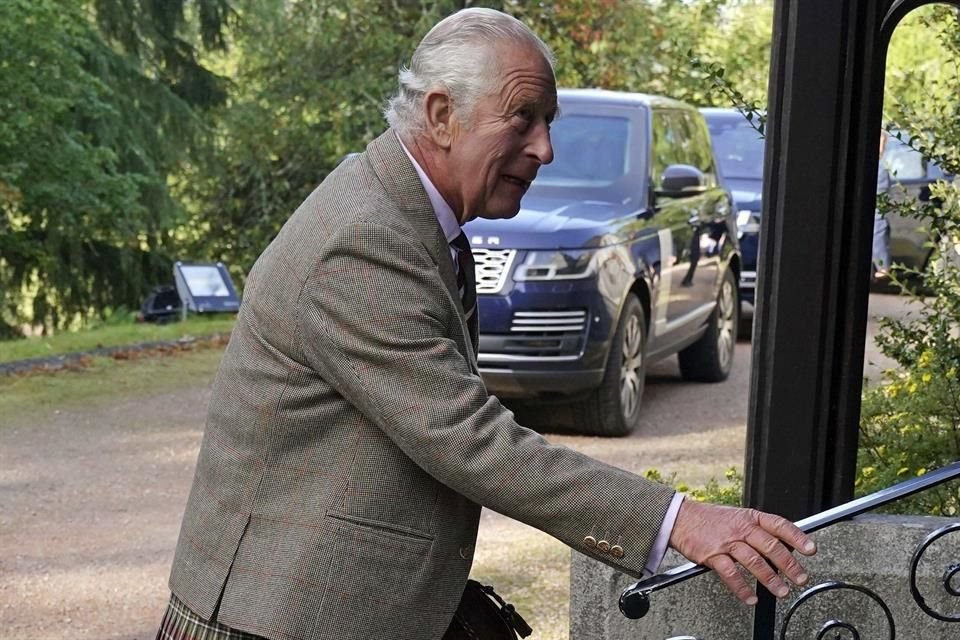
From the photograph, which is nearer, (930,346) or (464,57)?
(464,57)

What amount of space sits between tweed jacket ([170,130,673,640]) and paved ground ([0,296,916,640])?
3.42 metres

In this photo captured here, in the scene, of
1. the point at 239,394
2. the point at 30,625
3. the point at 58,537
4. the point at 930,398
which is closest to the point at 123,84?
the point at 58,537

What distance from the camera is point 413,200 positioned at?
99.3 inches

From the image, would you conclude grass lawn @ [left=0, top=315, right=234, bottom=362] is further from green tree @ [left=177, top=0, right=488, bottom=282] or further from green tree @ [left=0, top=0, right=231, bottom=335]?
green tree @ [left=177, top=0, right=488, bottom=282]

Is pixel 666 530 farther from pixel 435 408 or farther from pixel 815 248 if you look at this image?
pixel 815 248

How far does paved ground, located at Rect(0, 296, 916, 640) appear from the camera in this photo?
6.13m

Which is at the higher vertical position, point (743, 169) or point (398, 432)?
point (398, 432)

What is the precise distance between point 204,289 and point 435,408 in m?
14.3

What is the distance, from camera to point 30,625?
19.2 feet

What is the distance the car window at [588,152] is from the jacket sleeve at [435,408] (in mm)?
7640

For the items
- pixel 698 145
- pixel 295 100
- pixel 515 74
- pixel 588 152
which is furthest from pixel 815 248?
pixel 295 100

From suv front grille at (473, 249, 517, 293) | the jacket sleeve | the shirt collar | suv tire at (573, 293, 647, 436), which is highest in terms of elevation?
the shirt collar

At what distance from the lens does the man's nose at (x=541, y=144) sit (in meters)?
2.54

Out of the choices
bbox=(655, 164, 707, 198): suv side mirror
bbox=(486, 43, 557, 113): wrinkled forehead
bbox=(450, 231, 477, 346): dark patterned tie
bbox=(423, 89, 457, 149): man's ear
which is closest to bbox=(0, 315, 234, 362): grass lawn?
bbox=(655, 164, 707, 198): suv side mirror
